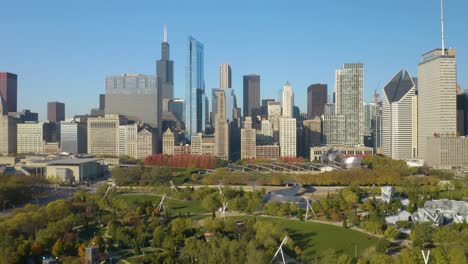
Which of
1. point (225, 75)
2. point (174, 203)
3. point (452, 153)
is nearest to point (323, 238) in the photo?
point (174, 203)

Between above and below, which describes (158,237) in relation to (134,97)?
below

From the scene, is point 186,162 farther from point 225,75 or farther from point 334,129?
point 225,75

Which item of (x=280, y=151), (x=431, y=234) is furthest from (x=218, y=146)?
(x=431, y=234)

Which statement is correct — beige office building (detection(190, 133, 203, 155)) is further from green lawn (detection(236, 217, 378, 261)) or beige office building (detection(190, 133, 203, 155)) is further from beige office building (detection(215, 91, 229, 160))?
green lawn (detection(236, 217, 378, 261))

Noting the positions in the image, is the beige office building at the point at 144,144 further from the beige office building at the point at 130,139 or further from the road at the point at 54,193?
the road at the point at 54,193

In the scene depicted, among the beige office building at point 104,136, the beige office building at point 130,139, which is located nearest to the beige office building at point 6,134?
the beige office building at point 104,136

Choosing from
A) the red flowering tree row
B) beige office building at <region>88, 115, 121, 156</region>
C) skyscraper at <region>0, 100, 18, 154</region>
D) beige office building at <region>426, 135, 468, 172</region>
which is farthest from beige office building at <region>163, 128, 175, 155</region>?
beige office building at <region>426, 135, 468, 172</region>
